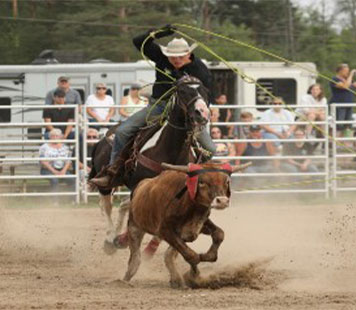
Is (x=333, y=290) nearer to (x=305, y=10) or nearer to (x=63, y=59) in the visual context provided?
(x=63, y=59)

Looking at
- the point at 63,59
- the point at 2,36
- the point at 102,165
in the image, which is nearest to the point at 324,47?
the point at 2,36

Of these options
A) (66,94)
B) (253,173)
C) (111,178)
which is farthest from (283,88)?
(111,178)

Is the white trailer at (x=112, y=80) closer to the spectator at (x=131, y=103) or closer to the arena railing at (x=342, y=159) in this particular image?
the spectator at (x=131, y=103)

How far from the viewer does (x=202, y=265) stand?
10250 millimetres

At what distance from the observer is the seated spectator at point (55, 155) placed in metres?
17.2

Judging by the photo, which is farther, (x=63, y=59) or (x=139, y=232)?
(x=63, y=59)

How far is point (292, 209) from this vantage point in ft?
52.6

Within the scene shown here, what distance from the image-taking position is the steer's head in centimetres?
812

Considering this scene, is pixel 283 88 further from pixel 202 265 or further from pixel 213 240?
pixel 213 240

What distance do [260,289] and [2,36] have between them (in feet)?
107

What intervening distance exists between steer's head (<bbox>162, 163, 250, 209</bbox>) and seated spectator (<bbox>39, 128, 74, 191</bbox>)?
9.03 m

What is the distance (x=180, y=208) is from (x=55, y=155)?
29.3 ft

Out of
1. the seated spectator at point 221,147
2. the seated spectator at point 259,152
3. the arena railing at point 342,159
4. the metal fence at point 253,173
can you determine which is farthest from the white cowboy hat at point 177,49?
the seated spectator at point 259,152

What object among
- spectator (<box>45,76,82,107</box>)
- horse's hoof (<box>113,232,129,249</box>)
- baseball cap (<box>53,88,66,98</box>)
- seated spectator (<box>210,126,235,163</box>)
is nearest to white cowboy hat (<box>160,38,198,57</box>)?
horse's hoof (<box>113,232,129,249</box>)
